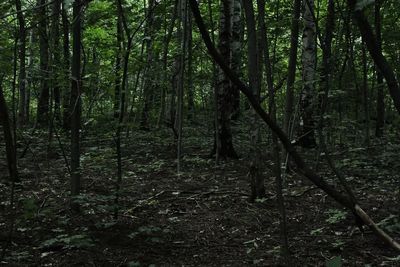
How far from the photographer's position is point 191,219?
5.79m

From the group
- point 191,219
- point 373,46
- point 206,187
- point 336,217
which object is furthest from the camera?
point 206,187

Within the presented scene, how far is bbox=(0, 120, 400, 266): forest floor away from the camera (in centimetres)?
438

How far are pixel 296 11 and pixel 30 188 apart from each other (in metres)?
5.44

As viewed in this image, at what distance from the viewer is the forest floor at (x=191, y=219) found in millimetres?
4375

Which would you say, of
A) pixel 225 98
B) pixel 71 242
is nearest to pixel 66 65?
pixel 225 98

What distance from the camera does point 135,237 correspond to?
506cm

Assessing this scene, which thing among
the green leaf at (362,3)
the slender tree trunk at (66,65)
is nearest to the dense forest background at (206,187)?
the green leaf at (362,3)

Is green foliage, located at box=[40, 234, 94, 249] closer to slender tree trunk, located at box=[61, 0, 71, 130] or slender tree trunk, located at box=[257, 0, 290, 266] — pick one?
slender tree trunk, located at box=[61, 0, 71, 130]

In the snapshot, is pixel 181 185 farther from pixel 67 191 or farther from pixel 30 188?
pixel 30 188

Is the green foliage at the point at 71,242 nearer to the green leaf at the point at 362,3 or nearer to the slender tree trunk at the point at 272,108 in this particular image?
the slender tree trunk at the point at 272,108

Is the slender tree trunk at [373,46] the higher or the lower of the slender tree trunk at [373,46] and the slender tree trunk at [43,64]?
the lower

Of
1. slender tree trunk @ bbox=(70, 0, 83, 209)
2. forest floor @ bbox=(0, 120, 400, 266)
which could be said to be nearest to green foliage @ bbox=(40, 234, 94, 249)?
forest floor @ bbox=(0, 120, 400, 266)

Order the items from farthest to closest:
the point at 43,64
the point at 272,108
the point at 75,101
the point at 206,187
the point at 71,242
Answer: the point at 43,64 → the point at 206,187 → the point at 75,101 → the point at 71,242 → the point at 272,108

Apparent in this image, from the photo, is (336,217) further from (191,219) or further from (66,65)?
(66,65)
